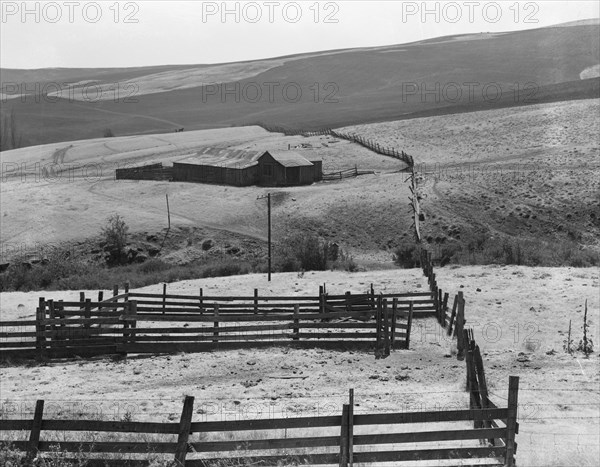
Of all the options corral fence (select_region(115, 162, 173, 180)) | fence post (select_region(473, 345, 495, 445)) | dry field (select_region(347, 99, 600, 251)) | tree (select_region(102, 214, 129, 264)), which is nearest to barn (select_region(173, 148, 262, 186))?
corral fence (select_region(115, 162, 173, 180))

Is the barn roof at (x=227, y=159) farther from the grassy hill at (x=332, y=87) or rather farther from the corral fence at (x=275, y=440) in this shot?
the corral fence at (x=275, y=440)

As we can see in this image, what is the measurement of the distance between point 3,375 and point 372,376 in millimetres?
8725

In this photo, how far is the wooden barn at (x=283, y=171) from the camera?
67688 mm

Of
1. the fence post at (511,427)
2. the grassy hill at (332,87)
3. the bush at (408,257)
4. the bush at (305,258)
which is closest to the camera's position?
the fence post at (511,427)

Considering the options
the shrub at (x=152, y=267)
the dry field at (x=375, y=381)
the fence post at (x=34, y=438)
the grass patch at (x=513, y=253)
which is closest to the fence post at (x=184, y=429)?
the fence post at (x=34, y=438)

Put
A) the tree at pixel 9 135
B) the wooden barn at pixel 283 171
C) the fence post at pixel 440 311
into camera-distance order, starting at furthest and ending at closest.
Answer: the tree at pixel 9 135
the wooden barn at pixel 283 171
the fence post at pixel 440 311

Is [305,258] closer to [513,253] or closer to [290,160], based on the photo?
[513,253]

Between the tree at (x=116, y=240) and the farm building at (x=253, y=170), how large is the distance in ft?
47.9

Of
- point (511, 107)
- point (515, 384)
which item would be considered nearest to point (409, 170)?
point (511, 107)

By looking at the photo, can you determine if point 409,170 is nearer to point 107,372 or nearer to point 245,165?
point 245,165

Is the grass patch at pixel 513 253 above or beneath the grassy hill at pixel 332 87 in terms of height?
beneath

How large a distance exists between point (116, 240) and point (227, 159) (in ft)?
65.9

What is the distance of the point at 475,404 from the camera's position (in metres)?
14.4

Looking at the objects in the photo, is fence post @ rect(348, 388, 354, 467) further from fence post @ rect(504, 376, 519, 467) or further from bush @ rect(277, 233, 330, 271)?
bush @ rect(277, 233, 330, 271)
